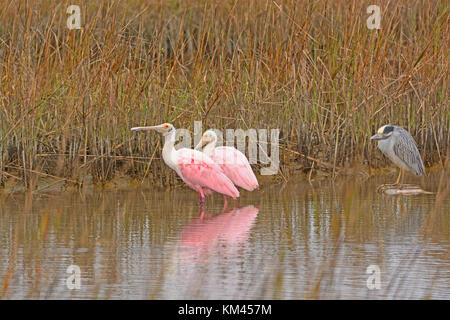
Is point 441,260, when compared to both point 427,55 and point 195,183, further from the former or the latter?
point 427,55

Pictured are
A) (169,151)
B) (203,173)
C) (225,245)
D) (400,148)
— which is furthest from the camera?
(400,148)

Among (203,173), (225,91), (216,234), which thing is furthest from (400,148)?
(216,234)

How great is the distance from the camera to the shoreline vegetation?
9961 millimetres

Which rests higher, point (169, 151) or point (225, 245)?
point (169, 151)

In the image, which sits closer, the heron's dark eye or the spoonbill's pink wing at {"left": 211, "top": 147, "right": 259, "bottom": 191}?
the spoonbill's pink wing at {"left": 211, "top": 147, "right": 259, "bottom": 191}

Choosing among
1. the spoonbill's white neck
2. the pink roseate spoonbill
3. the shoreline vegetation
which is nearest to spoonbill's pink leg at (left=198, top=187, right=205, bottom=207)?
the pink roseate spoonbill

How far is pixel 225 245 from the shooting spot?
712cm

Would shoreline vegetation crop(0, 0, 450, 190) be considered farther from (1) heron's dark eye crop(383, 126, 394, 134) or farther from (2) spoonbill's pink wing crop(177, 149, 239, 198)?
(2) spoonbill's pink wing crop(177, 149, 239, 198)

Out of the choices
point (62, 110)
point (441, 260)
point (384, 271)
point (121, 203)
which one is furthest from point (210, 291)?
point (62, 110)

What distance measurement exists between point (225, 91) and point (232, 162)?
1.13 m

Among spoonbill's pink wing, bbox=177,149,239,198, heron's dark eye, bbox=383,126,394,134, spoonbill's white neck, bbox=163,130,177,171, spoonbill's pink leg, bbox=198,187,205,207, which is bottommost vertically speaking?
spoonbill's pink leg, bbox=198,187,205,207

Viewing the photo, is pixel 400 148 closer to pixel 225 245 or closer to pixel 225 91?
pixel 225 91

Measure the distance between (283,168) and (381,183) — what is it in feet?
3.43

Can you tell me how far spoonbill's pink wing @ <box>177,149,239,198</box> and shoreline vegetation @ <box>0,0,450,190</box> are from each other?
63 centimetres
